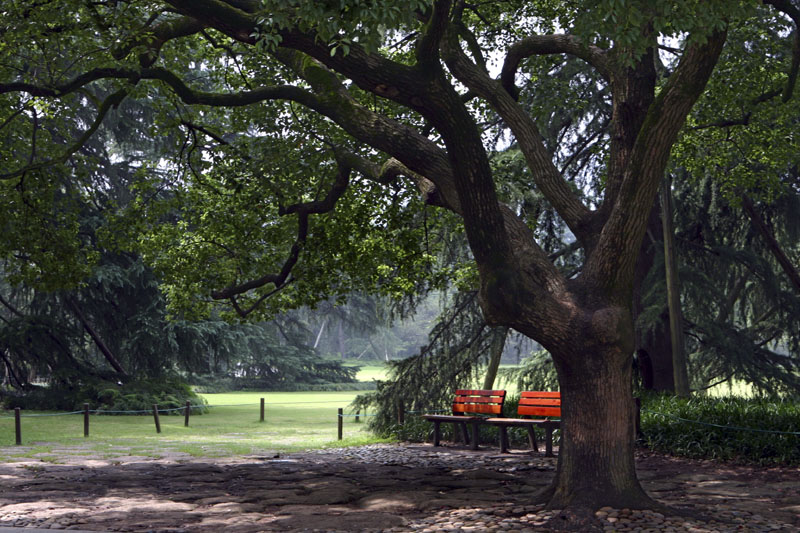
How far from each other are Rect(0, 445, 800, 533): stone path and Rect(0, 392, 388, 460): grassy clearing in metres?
2.33

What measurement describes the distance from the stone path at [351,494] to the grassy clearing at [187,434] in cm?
233

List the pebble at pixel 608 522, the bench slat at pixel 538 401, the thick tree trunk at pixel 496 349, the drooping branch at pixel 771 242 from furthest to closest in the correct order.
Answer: the drooping branch at pixel 771 242
the thick tree trunk at pixel 496 349
the bench slat at pixel 538 401
the pebble at pixel 608 522

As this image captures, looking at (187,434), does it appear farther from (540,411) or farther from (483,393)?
(540,411)

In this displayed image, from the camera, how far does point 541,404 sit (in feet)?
41.4

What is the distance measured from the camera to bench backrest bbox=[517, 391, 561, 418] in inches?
488

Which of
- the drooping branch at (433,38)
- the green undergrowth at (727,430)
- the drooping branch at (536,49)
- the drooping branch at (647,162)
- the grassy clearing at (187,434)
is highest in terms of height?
the drooping branch at (536,49)

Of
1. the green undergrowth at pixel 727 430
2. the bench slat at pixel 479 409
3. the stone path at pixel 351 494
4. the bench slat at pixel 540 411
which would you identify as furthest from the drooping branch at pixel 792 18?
the bench slat at pixel 479 409

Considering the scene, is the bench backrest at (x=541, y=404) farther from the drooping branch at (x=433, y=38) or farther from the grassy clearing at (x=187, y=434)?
the drooping branch at (x=433, y=38)

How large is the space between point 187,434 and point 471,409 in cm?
865

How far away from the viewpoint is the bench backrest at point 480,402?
1352 cm

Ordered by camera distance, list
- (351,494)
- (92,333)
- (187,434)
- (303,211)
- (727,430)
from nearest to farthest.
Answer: (351,494), (727,430), (303,211), (187,434), (92,333)

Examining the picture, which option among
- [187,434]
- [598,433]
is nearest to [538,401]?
[598,433]

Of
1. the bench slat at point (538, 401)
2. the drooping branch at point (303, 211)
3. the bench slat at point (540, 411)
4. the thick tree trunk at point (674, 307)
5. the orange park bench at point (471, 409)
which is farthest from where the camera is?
the thick tree trunk at point (674, 307)

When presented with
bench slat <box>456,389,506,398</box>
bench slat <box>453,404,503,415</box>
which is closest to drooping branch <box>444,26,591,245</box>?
bench slat <box>456,389,506,398</box>
